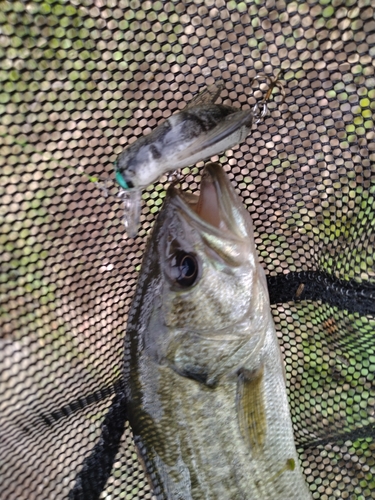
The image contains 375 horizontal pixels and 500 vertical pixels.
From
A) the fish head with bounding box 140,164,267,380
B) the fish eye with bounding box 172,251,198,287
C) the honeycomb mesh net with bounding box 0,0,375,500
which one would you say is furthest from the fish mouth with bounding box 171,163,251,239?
the honeycomb mesh net with bounding box 0,0,375,500

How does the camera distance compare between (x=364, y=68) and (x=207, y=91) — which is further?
(x=364, y=68)

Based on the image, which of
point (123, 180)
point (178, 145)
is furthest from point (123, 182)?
point (178, 145)

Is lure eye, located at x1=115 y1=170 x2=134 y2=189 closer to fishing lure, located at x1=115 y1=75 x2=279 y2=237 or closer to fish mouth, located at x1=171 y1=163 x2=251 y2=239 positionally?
fishing lure, located at x1=115 y1=75 x2=279 y2=237

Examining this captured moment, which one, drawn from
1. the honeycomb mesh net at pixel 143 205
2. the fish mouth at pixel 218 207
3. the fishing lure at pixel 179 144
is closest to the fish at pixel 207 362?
the fish mouth at pixel 218 207

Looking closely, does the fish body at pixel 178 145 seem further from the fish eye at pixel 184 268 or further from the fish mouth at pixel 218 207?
the fish eye at pixel 184 268

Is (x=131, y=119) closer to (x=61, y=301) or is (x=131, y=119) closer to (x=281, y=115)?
(x=281, y=115)

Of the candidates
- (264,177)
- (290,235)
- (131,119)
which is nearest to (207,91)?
(131,119)

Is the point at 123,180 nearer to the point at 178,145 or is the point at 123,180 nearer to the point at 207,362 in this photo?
the point at 178,145
